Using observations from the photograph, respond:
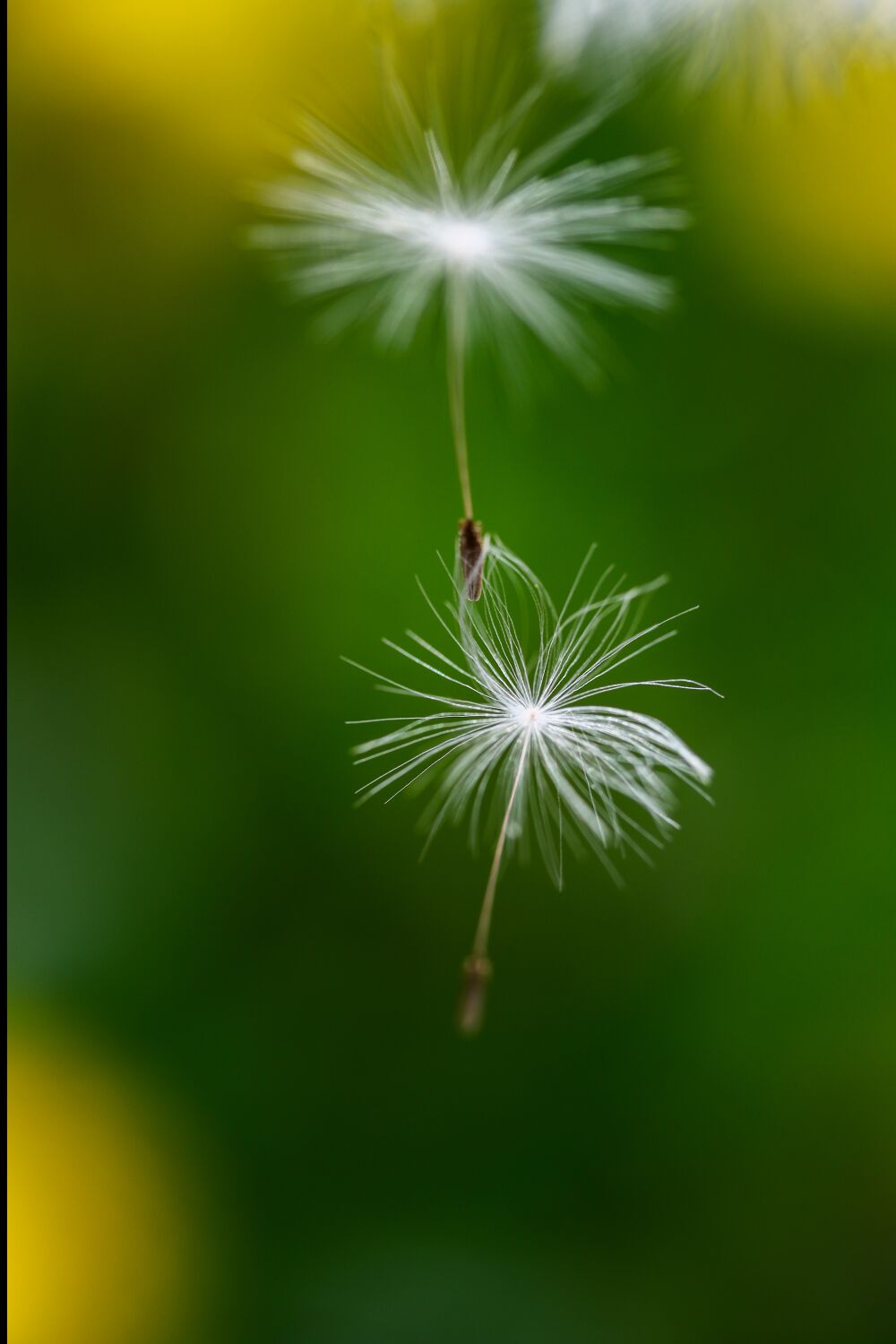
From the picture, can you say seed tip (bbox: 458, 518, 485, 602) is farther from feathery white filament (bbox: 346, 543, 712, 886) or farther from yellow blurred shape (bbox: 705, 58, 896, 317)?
yellow blurred shape (bbox: 705, 58, 896, 317)

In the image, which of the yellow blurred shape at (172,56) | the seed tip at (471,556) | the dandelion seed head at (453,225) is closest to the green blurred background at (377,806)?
the yellow blurred shape at (172,56)

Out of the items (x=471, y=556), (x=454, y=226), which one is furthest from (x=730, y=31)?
(x=471, y=556)

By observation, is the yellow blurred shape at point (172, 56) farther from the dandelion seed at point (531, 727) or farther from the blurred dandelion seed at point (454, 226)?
the dandelion seed at point (531, 727)

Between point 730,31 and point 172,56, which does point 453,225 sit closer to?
point 730,31

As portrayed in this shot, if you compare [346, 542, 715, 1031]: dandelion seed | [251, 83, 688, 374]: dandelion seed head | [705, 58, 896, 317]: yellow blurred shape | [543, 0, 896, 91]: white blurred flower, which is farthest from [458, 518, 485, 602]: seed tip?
[705, 58, 896, 317]: yellow blurred shape

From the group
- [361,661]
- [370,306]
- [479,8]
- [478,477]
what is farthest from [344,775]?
[479,8]

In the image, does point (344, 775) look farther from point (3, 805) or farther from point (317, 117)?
point (317, 117)
